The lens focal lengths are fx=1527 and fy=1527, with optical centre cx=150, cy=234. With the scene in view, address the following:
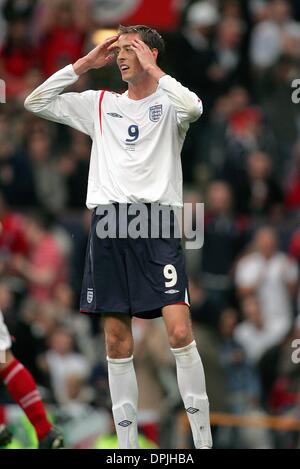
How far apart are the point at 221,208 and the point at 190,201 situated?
0.47 metres

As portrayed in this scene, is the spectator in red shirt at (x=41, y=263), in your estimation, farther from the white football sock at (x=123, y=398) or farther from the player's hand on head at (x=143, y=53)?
the player's hand on head at (x=143, y=53)

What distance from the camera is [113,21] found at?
20016 millimetres

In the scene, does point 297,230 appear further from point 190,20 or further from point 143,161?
point 143,161

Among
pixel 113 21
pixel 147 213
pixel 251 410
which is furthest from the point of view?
pixel 113 21

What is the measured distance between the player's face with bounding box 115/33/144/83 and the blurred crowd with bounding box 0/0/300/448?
4.51 meters

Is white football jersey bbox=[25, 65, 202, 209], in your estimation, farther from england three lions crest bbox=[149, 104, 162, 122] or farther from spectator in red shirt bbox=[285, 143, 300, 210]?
spectator in red shirt bbox=[285, 143, 300, 210]

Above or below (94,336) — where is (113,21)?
above

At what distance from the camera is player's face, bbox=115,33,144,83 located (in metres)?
11.3

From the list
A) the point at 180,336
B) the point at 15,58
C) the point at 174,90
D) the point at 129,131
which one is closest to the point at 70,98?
the point at 129,131

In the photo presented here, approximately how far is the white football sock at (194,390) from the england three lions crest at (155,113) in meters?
1.70

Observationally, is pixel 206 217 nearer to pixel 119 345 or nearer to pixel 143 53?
pixel 119 345

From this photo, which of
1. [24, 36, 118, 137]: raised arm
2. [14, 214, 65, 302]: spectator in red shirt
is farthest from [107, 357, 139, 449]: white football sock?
[14, 214, 65, 302]: spectator in red shirt

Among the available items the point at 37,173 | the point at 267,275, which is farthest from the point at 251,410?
the point at 37,173

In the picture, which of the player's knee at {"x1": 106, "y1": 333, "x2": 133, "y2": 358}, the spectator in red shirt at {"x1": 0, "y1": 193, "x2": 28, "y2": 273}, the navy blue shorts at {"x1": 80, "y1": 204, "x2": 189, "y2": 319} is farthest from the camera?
the spectator in red shirt at {"x1": 0, "y1": 193, "x2": 28, "y2": 273}
